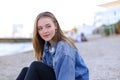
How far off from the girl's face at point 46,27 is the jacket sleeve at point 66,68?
245 mm

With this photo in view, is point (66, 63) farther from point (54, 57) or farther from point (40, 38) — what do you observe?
point (40, 38)

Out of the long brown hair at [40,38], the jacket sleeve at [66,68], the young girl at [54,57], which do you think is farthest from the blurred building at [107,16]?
the jacket sleeve at [66,68]

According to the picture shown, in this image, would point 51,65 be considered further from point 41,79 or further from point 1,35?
point 1,35

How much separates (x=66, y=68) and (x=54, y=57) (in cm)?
15

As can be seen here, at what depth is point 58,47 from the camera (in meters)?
2.10

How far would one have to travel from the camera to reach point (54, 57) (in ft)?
6.99

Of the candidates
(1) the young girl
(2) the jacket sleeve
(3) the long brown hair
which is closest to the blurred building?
(3) the long brown hair

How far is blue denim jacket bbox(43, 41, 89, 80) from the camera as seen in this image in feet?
6.63

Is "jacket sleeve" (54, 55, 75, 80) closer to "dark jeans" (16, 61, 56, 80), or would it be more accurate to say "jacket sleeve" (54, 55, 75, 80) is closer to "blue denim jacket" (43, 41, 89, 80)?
"blue denim jacket" (43, 41, 89, 80)

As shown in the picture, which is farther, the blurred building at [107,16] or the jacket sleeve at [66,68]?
the blurred building at [107,16]

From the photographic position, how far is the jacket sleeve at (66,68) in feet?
6.61

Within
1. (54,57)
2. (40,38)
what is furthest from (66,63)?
(40,38)

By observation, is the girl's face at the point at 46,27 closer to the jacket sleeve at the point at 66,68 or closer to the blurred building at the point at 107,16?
the jacket sleeve at the point at 66,68

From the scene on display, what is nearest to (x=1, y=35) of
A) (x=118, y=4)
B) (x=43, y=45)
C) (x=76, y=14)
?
(x=76, y=14)
